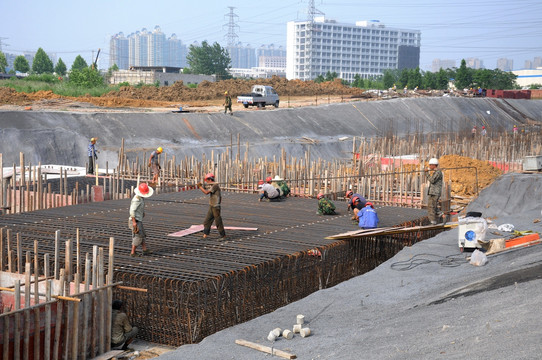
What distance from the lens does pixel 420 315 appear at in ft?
27.7

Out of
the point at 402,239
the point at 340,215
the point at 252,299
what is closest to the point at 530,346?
the point at 252,299

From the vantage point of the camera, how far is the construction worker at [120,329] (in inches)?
347

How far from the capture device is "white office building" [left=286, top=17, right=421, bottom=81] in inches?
6841

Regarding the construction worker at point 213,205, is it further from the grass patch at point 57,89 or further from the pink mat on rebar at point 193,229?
the grass patch at point 57,89

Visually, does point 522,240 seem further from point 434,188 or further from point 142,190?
point 142,190

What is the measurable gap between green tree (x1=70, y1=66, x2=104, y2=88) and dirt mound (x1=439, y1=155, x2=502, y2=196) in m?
35.5

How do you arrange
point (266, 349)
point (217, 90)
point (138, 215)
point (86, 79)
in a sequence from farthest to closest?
point (86, 79) → point (217, 90) → point (138, 215) → point (266, 349)

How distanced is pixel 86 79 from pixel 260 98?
54.7 ft

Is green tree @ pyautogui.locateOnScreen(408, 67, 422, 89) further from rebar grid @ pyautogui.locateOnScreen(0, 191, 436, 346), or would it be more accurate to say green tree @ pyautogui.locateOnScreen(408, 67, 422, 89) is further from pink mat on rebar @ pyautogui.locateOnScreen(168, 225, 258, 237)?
pink mat on rebar @ pyautogui.locateOnScreen(168, 225, 258, 237)

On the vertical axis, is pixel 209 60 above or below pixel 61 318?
above

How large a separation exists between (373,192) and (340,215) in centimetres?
348

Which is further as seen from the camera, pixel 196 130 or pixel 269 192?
pixel 196 130

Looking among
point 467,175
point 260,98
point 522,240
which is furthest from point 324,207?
point 260,98

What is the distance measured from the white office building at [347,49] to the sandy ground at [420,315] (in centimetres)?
15638
